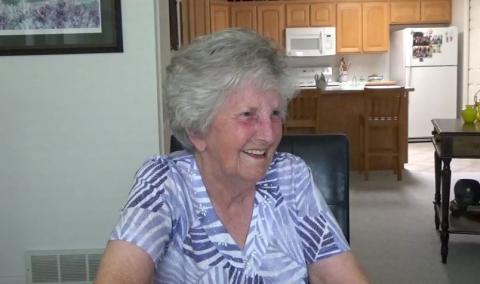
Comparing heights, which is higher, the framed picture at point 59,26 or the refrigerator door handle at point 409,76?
the framed picture at point 59,26

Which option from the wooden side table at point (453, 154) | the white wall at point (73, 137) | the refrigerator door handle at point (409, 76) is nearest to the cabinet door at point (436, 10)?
the refrigerator door handle at point (409, 76)

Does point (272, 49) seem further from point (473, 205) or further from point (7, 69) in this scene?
point (473, 205)

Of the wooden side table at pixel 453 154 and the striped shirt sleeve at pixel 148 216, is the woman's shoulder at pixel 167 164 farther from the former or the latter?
the wooden side table at pixel 453 154

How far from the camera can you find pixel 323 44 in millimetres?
8070

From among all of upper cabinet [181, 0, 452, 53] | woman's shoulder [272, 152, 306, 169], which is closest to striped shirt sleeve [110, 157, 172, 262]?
woman's shoulder [272, 152, 306, 169]

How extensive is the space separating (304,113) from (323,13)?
3.13 meters

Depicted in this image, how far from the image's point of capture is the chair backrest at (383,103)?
5469 mm

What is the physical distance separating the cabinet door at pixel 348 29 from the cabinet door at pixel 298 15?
0.46 metres

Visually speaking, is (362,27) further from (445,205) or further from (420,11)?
(445,205)

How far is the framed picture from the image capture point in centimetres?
264

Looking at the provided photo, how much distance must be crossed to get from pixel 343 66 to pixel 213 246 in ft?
24.6

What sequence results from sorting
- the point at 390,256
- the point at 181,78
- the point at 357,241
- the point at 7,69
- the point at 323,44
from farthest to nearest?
1. the point at 323,44
2. the point at 357,241
3. the point at 390,256
4. the point at 7,69
5. the point at 181,78

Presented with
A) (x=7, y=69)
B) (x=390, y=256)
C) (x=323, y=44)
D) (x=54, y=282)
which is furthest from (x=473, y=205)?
(x=323, y=44)

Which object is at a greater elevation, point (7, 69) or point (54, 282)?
point (7, 69)
